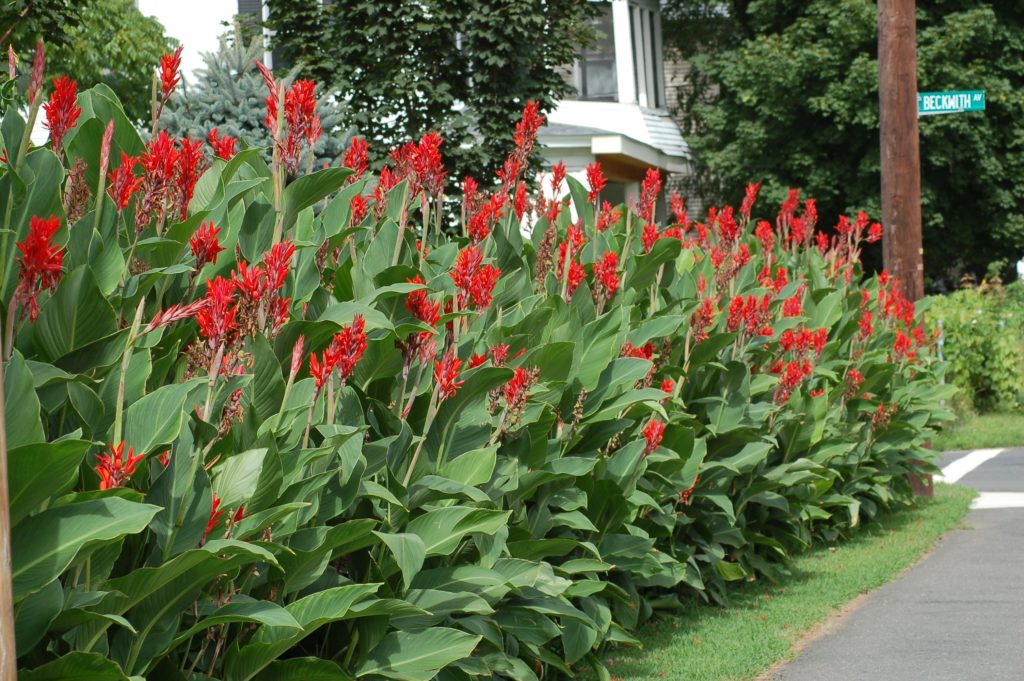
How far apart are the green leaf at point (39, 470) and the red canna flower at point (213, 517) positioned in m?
0.38

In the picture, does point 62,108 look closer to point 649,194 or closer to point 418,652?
point 418,652

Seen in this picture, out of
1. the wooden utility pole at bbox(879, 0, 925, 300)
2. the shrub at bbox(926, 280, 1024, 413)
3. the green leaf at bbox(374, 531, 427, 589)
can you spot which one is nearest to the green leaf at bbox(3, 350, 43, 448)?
the green leaf at bbox(374, 531, 427, 589)

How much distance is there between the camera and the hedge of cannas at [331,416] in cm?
337

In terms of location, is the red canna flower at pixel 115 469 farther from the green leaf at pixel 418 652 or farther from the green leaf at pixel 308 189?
the green leaf at pixel 308 189

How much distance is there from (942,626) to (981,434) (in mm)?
10985

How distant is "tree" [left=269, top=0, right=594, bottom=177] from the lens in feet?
49.7

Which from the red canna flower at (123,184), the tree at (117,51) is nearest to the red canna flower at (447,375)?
the red canna flower at (123,184)

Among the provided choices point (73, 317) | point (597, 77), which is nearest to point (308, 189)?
point (73, 317)

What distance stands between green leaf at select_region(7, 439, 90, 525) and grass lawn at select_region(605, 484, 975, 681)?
328 cm

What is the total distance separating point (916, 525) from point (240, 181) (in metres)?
6.96

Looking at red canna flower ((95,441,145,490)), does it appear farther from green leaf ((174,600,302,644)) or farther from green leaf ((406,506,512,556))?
green leaf ((406,506,512,556))

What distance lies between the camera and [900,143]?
41.6ft

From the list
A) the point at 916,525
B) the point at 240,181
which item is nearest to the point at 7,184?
the point at 240,181

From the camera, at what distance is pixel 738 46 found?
35.2 metres
